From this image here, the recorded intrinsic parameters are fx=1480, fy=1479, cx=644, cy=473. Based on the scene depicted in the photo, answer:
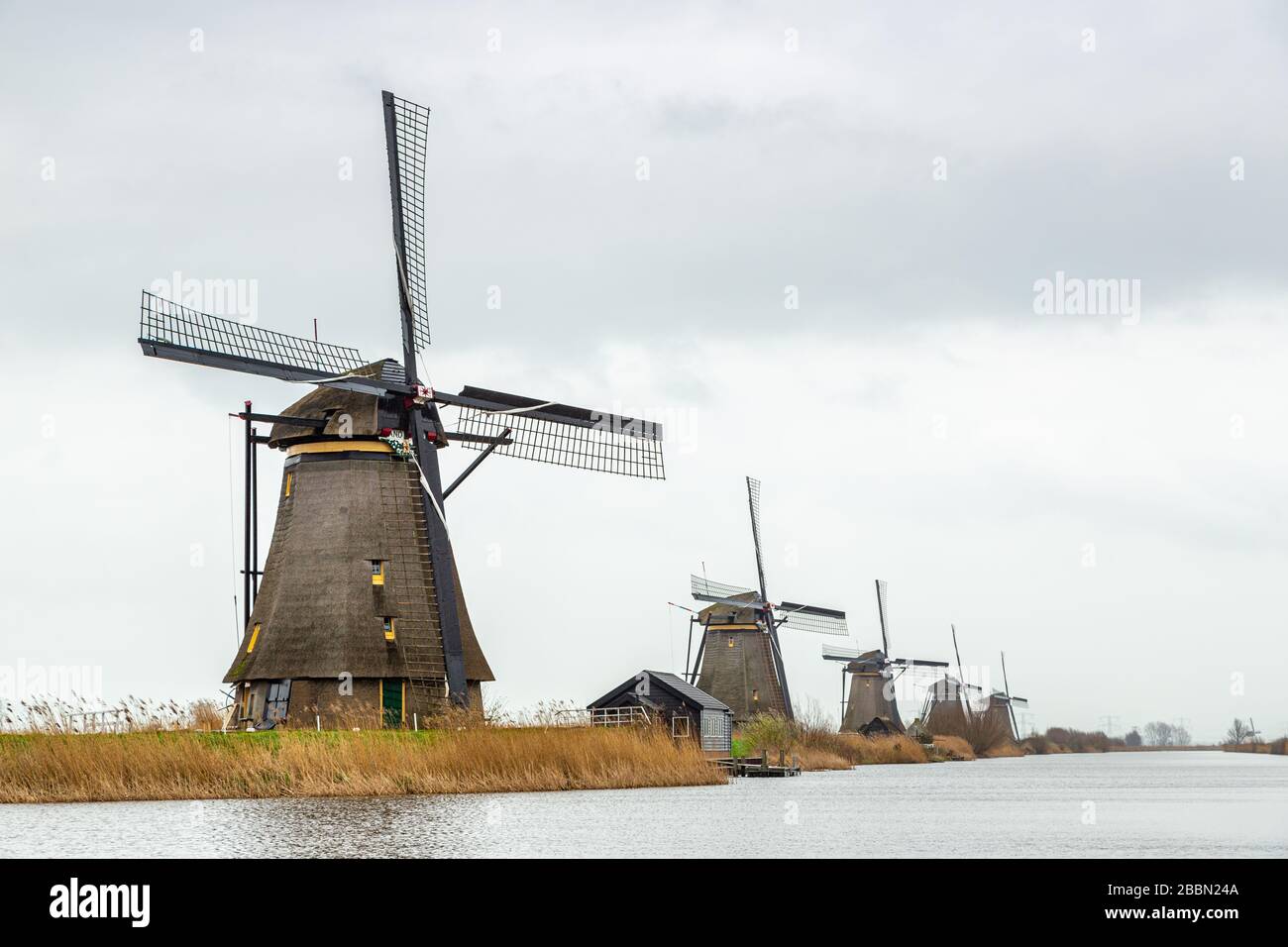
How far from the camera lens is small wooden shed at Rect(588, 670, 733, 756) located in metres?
41.2

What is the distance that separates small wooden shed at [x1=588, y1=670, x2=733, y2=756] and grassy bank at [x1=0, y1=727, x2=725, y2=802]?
1341 centimetres

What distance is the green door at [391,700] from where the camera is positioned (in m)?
29.2

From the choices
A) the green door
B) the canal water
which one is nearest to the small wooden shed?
the canal water

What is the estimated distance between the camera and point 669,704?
42.3 metres

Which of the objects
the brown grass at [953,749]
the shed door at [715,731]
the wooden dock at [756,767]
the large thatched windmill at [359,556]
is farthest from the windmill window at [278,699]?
the brown grass at [953,749]

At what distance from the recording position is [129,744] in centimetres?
2369

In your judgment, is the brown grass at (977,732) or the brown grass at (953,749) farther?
the brown grass at (977,732)

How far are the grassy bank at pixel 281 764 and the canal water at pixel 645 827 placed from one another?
356 millimetres

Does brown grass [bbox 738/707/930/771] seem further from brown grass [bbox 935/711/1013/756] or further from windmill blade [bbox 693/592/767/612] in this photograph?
brown grass [bbox 935/711/1013/756]

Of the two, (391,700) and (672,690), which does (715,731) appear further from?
(391,700)

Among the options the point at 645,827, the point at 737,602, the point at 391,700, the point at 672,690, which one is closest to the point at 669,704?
the point at 672,690

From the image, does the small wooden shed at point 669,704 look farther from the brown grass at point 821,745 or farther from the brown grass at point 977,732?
the brown grass at point 977,732
